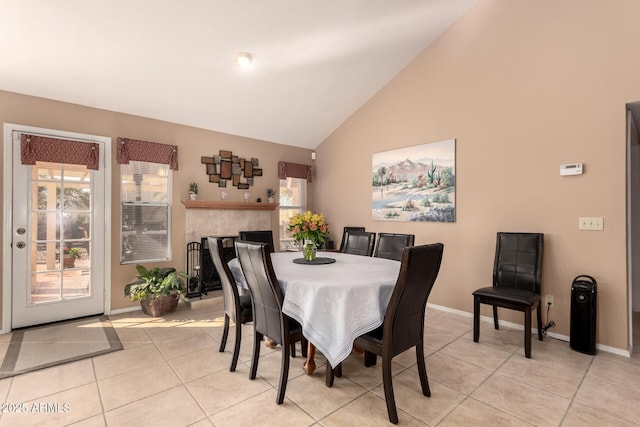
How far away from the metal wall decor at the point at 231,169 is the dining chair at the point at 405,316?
3.47 meters

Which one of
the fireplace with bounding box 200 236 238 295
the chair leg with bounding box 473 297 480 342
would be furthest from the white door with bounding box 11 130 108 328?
the chair leg with bounding box 473 297 480 342

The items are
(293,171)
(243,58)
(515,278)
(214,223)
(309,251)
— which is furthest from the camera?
(293,171)

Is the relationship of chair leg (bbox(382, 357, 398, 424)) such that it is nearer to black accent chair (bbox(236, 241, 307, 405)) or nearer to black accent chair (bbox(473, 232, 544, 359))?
black accent chair (bbox(236, 241, 307, 405))

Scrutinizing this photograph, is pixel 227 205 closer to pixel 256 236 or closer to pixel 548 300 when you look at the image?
pixel 256 236

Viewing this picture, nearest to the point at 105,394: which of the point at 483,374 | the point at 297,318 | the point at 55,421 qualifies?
the point at 55,421

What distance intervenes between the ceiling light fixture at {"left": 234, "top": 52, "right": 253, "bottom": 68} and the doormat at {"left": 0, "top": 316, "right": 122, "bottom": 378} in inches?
122

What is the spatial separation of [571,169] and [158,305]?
15.0 ft

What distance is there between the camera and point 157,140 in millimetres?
4113

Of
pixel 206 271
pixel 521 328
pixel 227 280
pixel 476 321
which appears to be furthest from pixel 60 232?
pixel 521 328

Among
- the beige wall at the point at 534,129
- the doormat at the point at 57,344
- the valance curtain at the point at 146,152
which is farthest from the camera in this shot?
the valance curtain at the point at 146,152

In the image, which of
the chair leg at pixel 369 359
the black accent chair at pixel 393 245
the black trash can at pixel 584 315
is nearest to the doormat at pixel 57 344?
the chair leg at pixel 369 359

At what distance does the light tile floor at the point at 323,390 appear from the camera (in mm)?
1857

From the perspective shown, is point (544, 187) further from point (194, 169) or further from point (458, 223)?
point (194, 169)

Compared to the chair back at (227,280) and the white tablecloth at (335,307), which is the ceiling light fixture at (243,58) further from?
the white tablecloth at (335,307)
